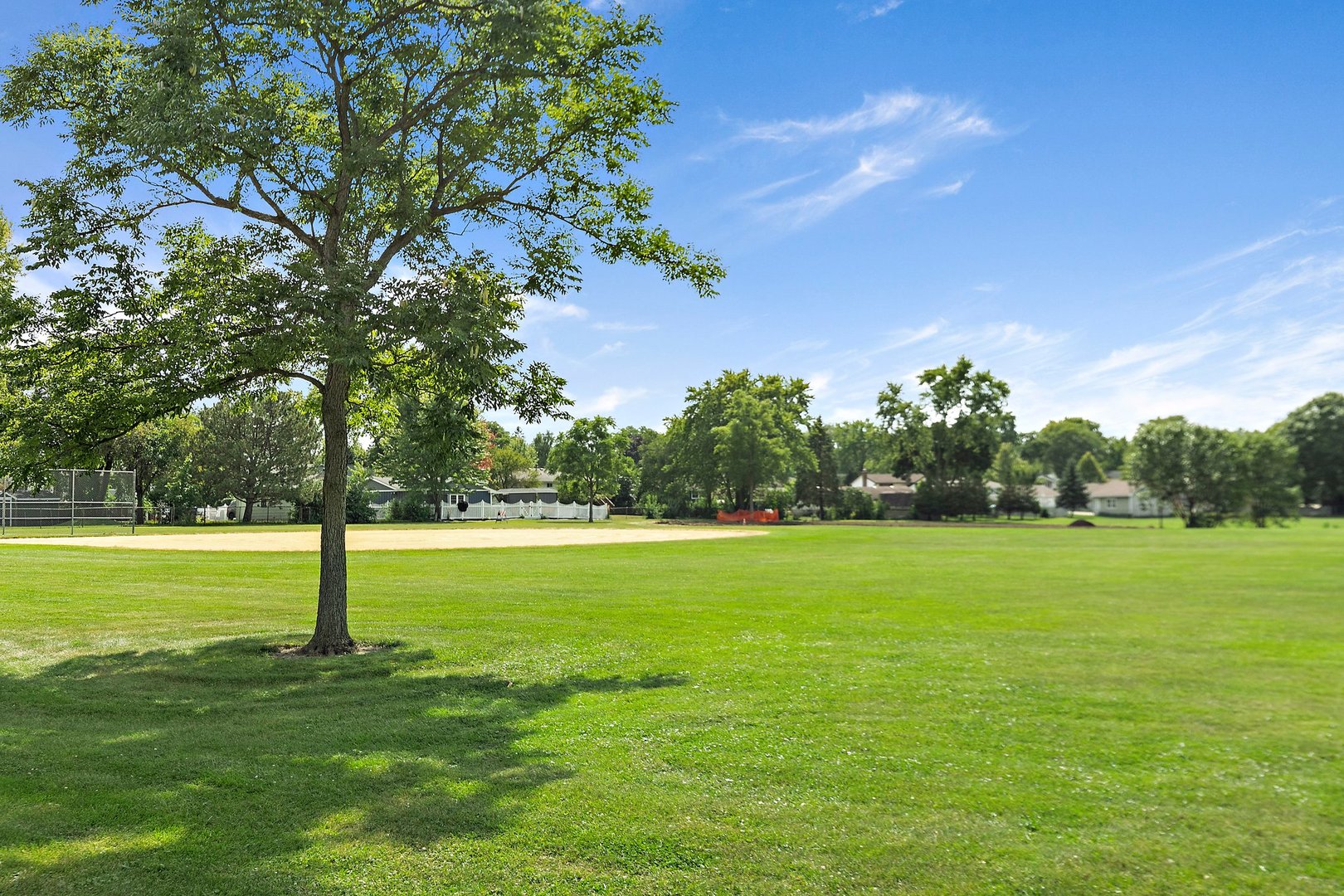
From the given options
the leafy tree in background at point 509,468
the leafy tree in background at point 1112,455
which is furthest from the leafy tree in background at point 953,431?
the leafy tree in background at point 1112,455

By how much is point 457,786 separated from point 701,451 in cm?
7798

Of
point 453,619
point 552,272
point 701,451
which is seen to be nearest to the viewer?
point 552,272

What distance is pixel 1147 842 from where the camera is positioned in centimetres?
554

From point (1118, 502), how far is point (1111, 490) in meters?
2.58

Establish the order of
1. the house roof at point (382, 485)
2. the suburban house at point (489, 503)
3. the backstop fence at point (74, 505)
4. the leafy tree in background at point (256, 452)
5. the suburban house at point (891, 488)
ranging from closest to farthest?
1. the backstop fence at point (74, 505)
2. the leafy tree in background at point (256, 452)
3. the suburban house at point (489, 503)
4. the house roof at point (382, 485)
5. the suburban house at point (891, 488)

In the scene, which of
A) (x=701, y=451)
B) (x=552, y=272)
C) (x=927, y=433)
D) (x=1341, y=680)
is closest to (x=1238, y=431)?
(x=927, y=433)

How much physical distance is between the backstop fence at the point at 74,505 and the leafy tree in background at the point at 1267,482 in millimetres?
83705

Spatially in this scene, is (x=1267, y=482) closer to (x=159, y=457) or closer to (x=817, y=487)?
(x=817, y=487)

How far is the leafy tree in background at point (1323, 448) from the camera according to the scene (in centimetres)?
9425

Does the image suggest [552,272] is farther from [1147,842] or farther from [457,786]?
[1147,842]

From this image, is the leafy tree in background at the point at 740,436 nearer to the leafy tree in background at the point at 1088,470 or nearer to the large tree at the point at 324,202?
the large tree at the point at 324,202

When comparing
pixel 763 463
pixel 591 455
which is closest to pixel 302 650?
pixel 763 463

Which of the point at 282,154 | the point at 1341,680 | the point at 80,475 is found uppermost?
the point at 282,154

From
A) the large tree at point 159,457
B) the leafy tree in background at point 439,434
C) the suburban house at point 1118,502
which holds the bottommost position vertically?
the suburban house at point 1118,502
